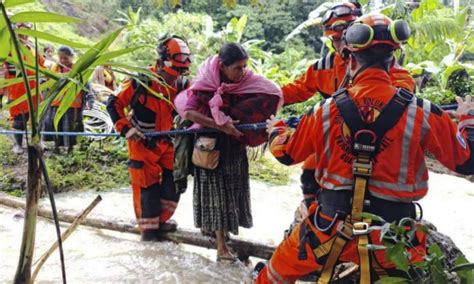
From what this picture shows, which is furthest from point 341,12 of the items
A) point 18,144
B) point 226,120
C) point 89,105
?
point 18,144

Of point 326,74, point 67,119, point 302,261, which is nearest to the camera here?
point 302,261

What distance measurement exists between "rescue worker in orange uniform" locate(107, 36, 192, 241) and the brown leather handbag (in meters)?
0.61

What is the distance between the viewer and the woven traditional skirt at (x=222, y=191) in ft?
13.7

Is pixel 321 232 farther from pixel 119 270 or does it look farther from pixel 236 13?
pixel 236 13

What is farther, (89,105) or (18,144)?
(89,105)

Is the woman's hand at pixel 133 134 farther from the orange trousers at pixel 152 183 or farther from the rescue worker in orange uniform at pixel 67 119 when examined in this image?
the rescue worker in orange uniform at pixel 67 119

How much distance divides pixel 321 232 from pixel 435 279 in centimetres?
84

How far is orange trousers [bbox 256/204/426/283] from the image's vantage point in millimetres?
2592

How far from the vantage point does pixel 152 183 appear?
4777mm

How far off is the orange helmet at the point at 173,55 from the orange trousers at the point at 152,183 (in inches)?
27.8

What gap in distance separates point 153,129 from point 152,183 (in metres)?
0.50

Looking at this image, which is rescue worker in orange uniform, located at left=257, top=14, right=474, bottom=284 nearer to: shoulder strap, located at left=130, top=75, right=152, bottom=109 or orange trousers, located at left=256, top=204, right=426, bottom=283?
orange trousers, located at left=256, top=204, right=426, bottom=283

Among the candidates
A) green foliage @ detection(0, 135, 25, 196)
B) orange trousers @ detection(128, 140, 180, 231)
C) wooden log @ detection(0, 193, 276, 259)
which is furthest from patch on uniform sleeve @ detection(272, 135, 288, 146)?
green foliage @ detection(0, 135, 25, 196)

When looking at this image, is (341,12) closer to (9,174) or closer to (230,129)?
(230,129)
